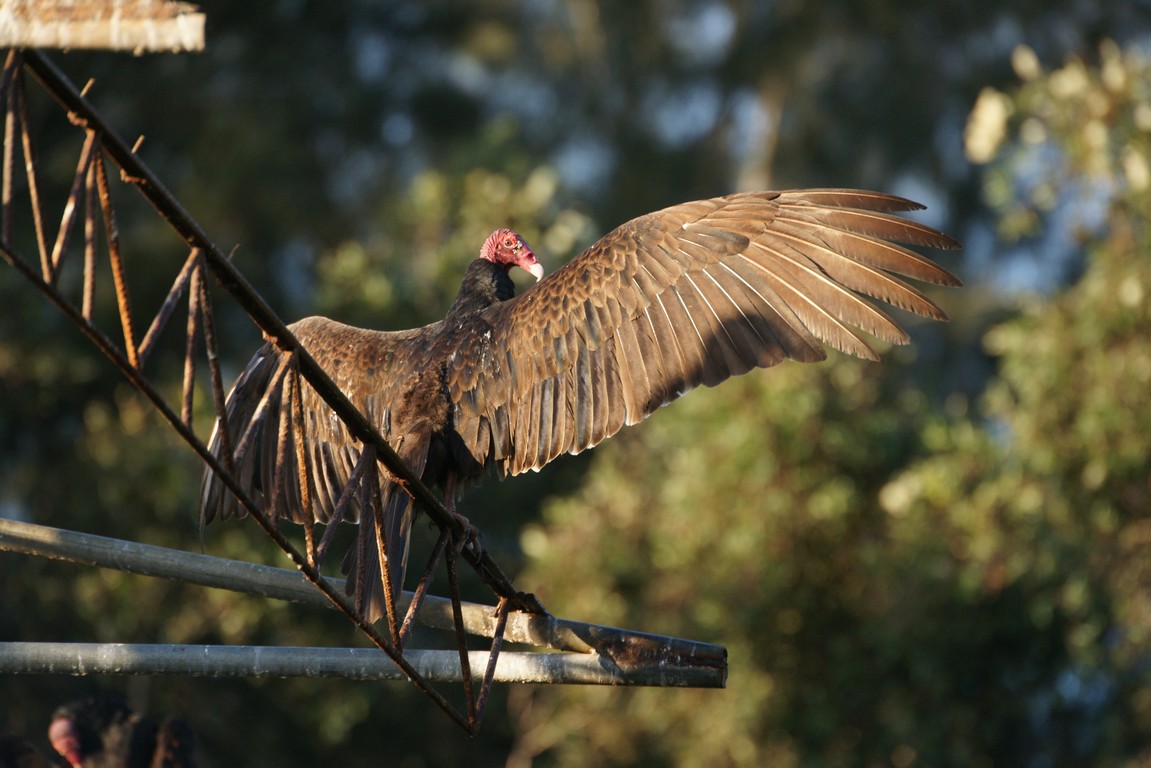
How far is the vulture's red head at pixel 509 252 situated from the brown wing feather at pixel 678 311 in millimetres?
599

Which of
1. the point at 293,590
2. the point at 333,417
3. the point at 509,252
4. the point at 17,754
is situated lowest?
the point at 17,754

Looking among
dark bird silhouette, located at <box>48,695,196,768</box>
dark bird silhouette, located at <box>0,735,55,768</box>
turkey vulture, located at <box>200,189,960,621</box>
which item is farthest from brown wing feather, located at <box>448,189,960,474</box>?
A: dark bird silhouette, located at <box>0,735,55,768</box>

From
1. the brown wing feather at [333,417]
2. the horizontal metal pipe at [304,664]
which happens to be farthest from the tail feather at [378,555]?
the horizontal metal pipe at [304,664]

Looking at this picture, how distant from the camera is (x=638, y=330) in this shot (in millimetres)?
4172

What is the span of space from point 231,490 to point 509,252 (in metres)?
2.10

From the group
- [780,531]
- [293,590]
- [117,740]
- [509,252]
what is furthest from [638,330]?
[780,531]

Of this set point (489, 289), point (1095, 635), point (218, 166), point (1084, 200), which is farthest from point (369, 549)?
point (218, 166)

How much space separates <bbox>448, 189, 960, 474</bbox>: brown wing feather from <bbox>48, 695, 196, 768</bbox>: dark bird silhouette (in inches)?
51.6

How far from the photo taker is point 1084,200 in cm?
840

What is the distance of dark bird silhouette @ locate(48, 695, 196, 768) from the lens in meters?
4.61

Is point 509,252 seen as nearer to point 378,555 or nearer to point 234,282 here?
point 378,555

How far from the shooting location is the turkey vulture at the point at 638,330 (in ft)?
13.0

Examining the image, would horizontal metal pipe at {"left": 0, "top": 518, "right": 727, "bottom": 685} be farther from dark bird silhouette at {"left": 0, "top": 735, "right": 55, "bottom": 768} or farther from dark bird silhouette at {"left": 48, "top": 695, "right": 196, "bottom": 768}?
dark bird silhouette at {"left": 48, "top": 695, "right": 196, "bottom": 768}

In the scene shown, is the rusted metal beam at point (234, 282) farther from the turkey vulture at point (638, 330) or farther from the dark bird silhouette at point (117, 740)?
the dark bird silhouette at point (117, 740)
